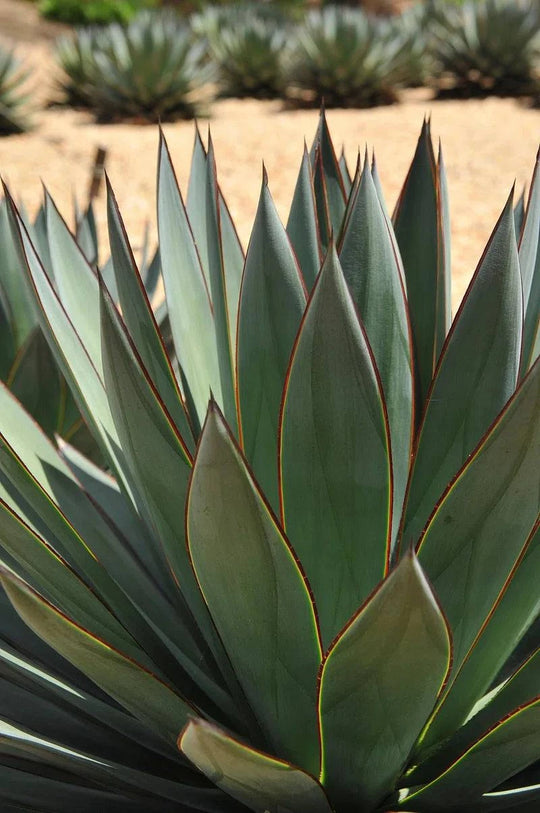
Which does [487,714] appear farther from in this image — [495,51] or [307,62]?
[495,51]

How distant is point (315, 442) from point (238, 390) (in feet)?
0.82

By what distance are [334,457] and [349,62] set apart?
9699mm

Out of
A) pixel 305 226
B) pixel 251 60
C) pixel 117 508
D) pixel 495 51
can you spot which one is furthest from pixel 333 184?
pixel 251 60

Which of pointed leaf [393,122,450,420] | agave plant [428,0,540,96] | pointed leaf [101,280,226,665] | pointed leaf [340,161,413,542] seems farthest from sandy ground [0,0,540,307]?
pointed leaf [101,280,226,665]

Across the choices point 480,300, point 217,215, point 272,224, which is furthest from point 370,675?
point 217,215

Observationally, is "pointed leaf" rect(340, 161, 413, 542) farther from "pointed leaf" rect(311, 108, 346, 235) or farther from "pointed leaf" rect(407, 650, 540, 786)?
"pointed leaf" rect(311, 108, 346, 235)

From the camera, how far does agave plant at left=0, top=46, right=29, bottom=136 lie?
28.0 feet

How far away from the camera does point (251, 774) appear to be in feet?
3.94

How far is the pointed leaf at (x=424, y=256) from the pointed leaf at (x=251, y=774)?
751mm

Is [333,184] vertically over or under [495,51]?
under

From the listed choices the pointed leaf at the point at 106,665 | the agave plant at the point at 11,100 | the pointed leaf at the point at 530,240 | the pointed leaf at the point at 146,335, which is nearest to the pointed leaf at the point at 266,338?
the pointed leaf at the point at 146,335

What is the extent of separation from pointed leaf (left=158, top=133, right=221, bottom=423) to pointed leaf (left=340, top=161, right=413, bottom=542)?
0.35 meters

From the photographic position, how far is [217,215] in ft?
5.51

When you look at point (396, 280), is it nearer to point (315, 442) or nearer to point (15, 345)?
point (315, 442)
